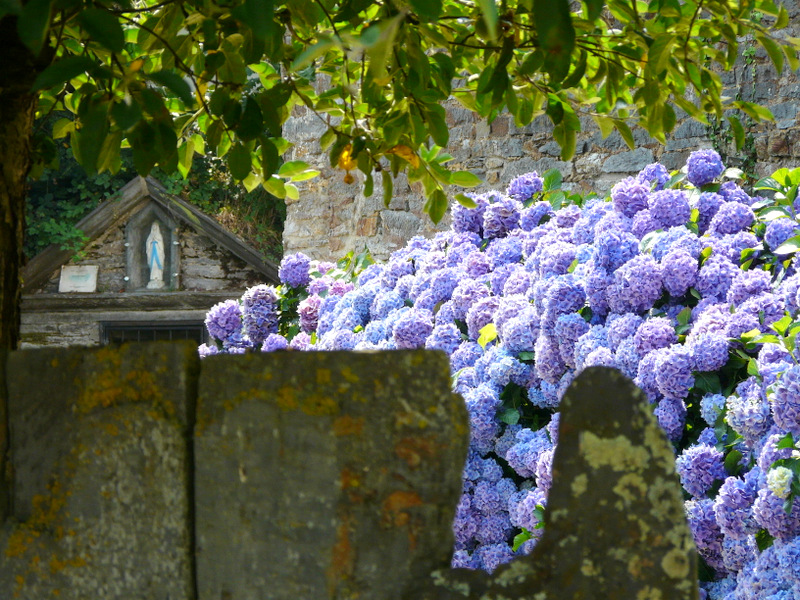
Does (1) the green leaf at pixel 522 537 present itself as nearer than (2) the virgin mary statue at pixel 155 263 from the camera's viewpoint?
Yes

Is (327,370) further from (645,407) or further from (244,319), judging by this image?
(244,319)

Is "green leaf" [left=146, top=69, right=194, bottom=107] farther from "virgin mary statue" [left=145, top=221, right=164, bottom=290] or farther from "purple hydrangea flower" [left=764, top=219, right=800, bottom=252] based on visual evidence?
"virgin mary statue" [left=145, top=221, right=164, bottom=290]

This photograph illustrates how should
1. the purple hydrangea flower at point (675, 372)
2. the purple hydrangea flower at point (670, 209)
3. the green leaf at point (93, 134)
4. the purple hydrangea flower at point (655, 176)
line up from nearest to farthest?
1. the green leaf at point (93, 134)
2. the purple hydrangea flower at point (675, 372)
3. the purple hydrangea flower at point (670, 209)
4. the purple hydrangea flower at point (655, 176)

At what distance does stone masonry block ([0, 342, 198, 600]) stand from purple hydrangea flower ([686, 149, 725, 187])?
249 cm

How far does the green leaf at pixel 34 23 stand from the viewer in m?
1.21

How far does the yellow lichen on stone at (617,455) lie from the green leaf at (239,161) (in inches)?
53.2

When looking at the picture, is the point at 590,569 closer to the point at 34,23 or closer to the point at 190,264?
the point at 34,23

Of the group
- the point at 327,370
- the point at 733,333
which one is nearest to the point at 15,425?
the point at 327,370

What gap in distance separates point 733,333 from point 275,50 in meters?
1.47

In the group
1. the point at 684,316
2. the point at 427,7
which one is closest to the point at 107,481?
the point at 427,7

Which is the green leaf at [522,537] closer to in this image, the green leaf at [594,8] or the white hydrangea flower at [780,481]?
the white hydrangea flower at [780,481]

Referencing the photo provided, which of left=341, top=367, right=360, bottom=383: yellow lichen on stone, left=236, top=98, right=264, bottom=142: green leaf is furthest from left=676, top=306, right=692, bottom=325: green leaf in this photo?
left=341, top=367, right=360, bottom=383: yellow lichen on stone

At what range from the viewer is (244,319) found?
15.9ft

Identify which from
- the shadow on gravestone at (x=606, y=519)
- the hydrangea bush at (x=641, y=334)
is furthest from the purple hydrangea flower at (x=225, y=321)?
the shadow on gravestone at (x=606, y=519)
